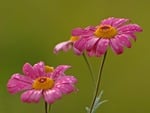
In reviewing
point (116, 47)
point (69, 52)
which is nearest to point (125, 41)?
point (116, 47)

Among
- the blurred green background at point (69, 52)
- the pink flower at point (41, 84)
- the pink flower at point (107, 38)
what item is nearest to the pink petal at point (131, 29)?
the pink flower at point (107, 38)

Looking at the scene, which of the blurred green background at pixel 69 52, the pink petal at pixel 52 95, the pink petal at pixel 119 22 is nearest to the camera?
the pink petal at pixel 52 95

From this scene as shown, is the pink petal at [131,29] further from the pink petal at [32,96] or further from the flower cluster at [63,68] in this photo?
the pink petal at [32,96]

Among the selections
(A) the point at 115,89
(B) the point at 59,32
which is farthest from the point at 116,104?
(B) the point at 59,32

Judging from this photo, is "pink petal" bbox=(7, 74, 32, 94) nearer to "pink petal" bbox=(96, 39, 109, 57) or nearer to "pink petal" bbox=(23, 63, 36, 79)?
"pink petal" bbox=(23, 63, 36, 79)

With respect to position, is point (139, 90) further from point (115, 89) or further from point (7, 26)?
point (7, 26)

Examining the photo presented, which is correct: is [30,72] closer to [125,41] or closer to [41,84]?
[41,84]

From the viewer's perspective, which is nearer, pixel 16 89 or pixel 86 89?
pixel 16 89
